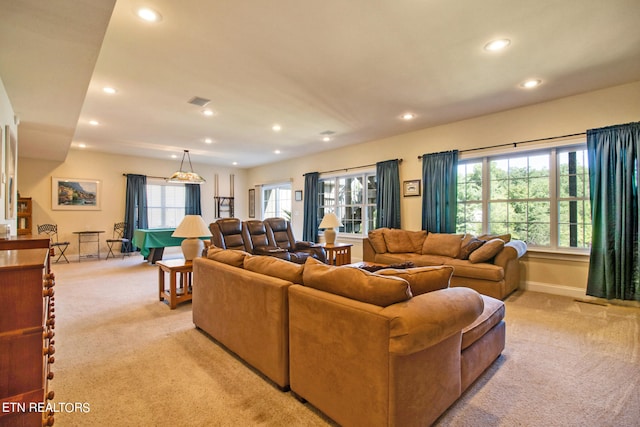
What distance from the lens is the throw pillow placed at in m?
4.11

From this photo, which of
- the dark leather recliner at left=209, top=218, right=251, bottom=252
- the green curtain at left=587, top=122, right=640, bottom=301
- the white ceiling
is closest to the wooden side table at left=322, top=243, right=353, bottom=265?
the dark leather recliner at left=209, top=218, right=251, bottom=252

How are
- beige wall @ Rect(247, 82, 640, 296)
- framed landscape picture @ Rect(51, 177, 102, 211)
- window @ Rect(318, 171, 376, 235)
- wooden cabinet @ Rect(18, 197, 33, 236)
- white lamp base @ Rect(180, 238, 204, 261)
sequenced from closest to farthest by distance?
beige wall @ Rect(247, 82, 640, 296) < white lamp base @ Rect(180, 238, 204, 261) < wooden cabinet @ Rect(18, 197, 33, 236) < window @ Rect(318, 171, 376, 235) < framed landscape picture @ Rect(51, 177, 102, 211)

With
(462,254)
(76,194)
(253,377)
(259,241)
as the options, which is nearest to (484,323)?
(253,377)

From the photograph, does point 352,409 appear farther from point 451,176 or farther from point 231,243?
point 451,176

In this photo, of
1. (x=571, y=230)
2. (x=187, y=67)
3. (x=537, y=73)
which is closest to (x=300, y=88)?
(x=187, y=67)

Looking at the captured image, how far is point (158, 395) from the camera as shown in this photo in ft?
6.11

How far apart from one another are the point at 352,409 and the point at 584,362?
202 cm

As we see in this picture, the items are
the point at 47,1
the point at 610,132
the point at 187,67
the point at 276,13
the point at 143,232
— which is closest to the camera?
the point at 47,1

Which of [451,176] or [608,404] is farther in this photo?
[451,176]

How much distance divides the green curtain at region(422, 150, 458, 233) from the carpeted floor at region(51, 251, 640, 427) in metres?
1.85

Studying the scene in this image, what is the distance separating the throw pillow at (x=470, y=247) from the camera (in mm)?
4105

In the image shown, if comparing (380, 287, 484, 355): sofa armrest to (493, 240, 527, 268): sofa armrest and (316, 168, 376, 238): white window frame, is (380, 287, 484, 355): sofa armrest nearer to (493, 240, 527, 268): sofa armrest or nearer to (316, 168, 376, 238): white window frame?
(493, 240, 527, 268): sofa armrest

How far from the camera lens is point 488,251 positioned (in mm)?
3801

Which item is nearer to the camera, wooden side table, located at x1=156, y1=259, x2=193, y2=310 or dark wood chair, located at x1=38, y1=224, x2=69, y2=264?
wooden side table, located at x1=156, y1=259, x2=193, y2=310
